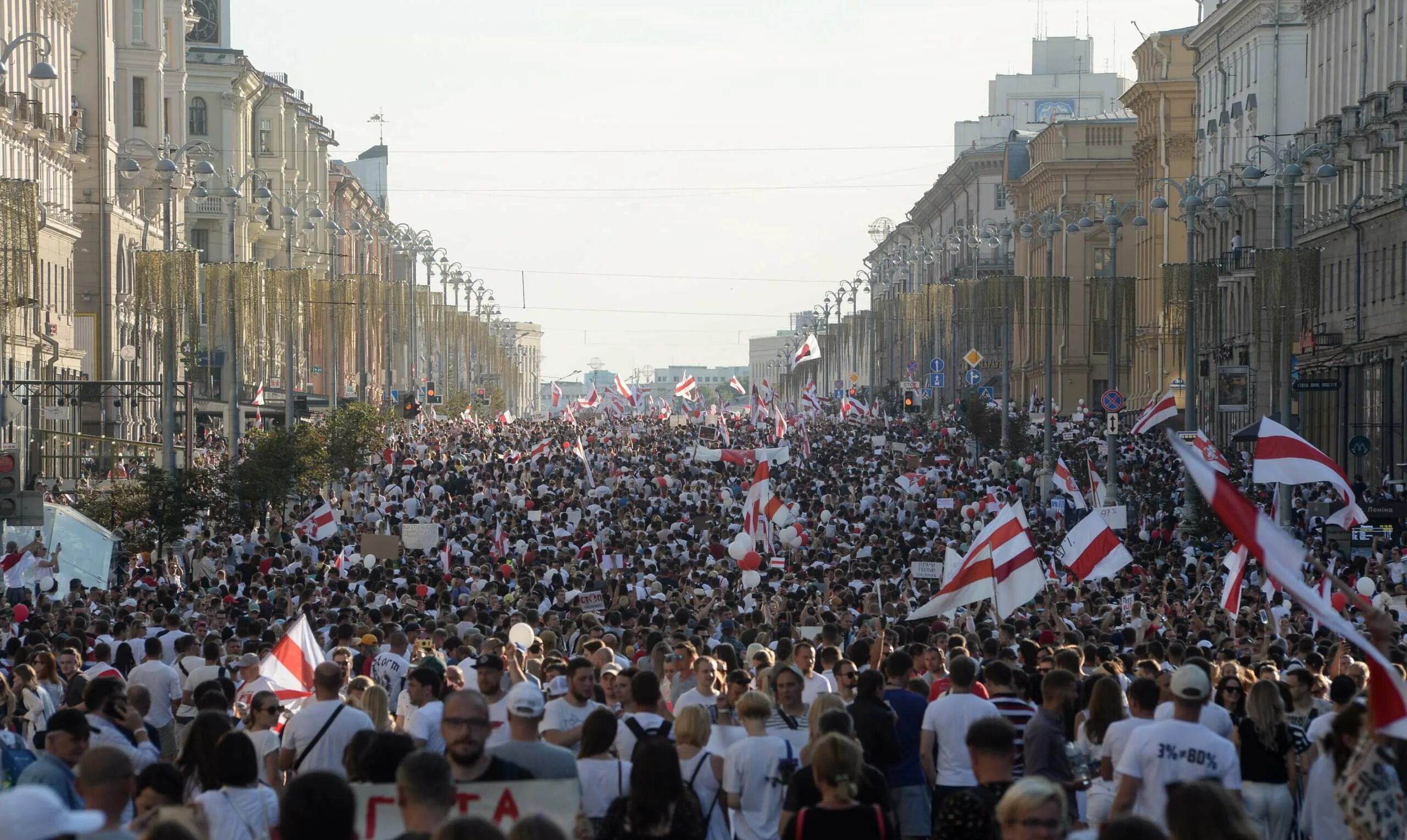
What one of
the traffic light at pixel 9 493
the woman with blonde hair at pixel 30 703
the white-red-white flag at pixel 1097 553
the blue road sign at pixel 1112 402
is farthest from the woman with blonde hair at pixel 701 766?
the blue road sign at pixel 1112 402

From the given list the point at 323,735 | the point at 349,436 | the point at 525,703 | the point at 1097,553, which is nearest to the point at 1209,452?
the point at 1097,553

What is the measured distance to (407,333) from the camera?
93.1 meters

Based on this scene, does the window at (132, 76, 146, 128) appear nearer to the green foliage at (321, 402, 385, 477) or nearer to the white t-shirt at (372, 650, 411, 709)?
the green foliage at (321, 402, 385, 477)

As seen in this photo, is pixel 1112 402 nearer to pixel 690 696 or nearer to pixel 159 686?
pixel 159 686

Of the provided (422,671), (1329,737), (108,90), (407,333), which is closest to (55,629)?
(422,671)

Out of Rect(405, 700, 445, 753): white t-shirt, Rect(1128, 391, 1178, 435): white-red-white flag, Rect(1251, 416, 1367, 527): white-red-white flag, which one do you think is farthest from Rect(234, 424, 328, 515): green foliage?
Rect(405, 700, 445, 753): white t-shirt

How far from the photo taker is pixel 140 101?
244 ft

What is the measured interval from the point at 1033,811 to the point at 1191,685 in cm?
257

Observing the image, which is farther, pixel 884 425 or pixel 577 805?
pixel 884 425

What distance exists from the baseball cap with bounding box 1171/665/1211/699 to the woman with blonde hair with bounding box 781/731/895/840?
66.4 inches

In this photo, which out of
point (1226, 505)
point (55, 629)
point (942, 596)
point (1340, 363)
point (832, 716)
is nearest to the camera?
point (1226, 505)

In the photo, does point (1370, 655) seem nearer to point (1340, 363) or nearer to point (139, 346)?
point (1340, 363)

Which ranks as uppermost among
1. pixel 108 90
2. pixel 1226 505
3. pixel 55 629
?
pixel 108 90

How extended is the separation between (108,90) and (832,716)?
6041 cm
